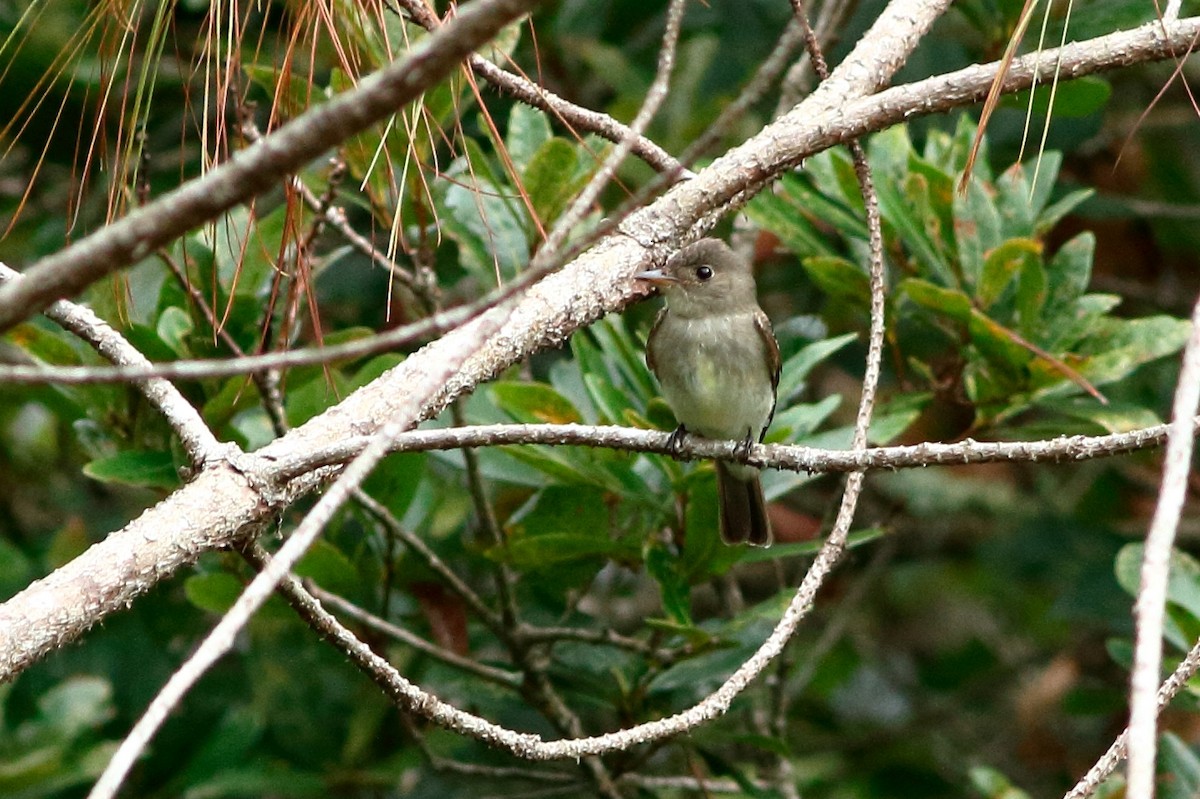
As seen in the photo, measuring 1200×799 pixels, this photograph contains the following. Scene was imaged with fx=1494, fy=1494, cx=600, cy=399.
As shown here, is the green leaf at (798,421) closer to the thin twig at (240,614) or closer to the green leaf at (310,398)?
the green leaf at (310,398)

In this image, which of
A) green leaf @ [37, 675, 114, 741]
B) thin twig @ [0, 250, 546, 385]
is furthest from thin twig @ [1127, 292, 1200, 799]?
green leaf @ [37, 675, 114, 741]

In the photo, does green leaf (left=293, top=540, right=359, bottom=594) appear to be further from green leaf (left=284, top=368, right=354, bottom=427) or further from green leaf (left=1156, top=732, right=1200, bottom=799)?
green leaf (left=1156, top=732, right=1200, bottom=799)

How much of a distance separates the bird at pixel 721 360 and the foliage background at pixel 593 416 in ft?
0.36

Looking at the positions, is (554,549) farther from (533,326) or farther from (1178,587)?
(1178,587)

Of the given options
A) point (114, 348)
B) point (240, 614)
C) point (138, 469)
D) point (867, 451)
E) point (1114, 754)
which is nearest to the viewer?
point (240, 614)

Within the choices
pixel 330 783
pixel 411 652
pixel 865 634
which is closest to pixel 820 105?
pixel 411 652

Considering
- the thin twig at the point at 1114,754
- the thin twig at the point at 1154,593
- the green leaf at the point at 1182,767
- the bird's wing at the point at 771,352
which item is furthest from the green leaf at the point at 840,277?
the thin twig at the point at 1154,593

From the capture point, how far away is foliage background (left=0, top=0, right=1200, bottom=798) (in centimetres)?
372

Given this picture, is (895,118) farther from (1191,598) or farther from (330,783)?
(330,783)

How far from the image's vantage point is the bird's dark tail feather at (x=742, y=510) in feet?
12.8

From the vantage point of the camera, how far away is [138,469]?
349 cm

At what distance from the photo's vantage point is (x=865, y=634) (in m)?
7.16

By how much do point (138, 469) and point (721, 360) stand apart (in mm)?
1659

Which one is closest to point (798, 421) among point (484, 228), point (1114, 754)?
point (484, 228)
